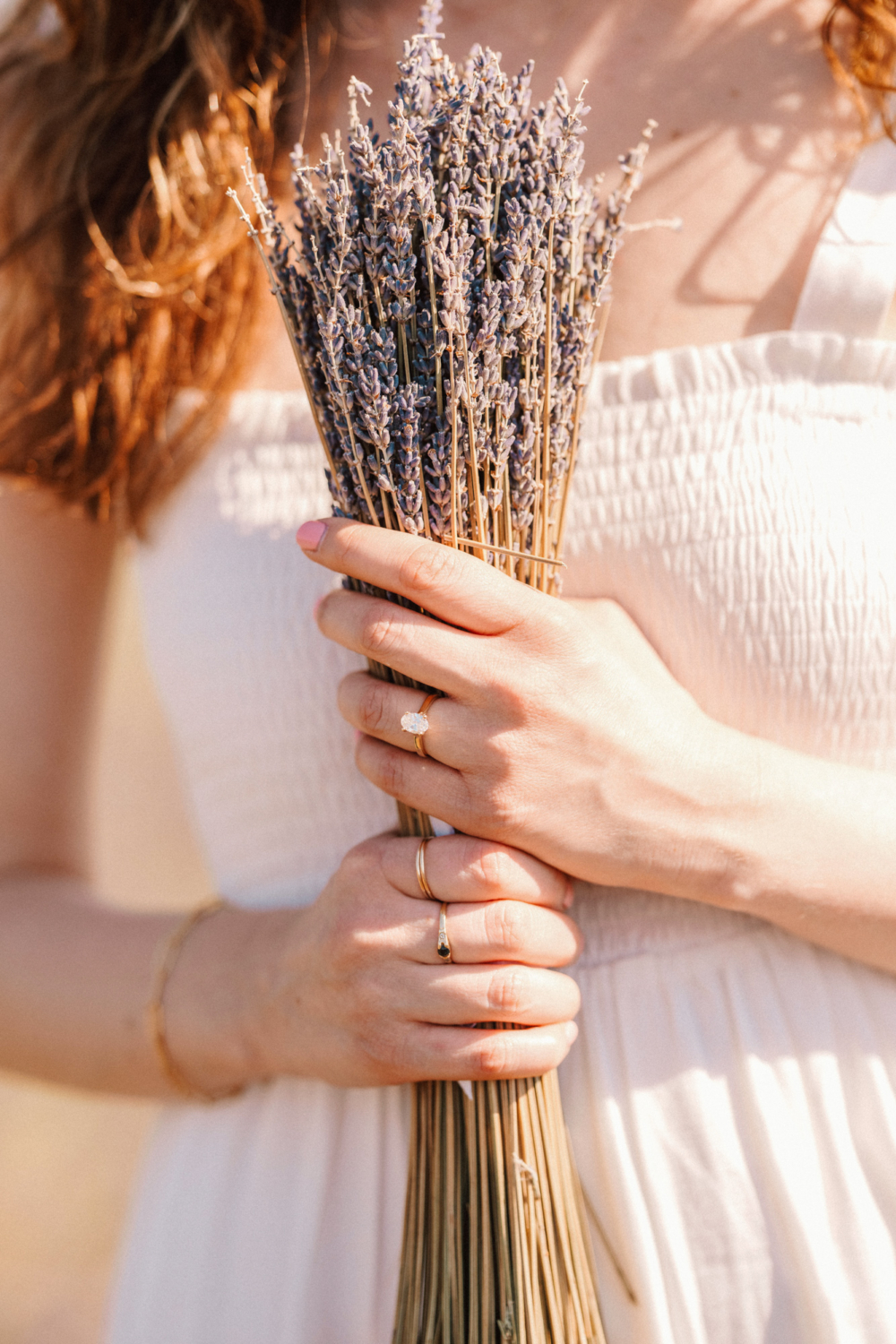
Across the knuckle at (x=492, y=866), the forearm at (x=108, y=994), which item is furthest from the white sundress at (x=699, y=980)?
the knuckle at (x=492, y=866)

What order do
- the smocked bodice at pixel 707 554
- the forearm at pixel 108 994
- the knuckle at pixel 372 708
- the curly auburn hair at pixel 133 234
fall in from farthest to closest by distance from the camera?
1. the curly auburn hair at pixel 133 234
2. the forearm at pixel 108 994
3. the smocked bodice at pixel 707 554
4. the knuckle at pixel 372 708

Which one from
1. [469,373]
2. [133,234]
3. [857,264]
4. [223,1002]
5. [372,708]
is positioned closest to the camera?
[469,373]

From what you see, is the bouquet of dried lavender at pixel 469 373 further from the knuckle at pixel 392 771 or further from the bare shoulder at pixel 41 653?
the bare shoulder at pixel 41 653

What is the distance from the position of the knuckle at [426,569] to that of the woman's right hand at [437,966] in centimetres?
23

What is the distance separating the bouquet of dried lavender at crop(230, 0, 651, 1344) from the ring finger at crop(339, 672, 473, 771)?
3cm

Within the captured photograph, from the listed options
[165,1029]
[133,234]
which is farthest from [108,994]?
[133,234]

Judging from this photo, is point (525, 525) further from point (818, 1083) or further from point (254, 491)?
point (818, 1083)

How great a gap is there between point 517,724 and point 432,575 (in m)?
0.15

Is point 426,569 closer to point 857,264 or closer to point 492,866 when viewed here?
point 492,866

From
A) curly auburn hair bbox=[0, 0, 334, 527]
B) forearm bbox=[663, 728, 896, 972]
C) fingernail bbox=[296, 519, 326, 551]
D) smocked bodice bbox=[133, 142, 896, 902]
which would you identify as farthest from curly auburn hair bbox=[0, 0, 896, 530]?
forearm bbox=[663, 728, 896, 972]

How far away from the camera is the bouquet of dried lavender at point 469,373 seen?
0.71 metres

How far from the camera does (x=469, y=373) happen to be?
0.71 m

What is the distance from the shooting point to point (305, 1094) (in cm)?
103

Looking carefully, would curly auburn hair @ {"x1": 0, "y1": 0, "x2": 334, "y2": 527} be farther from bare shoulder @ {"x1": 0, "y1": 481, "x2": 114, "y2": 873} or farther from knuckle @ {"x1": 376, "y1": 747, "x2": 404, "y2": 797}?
knuckle @ {"x1": 376, "y1": 747, "x2": 404, "y2": 797}
